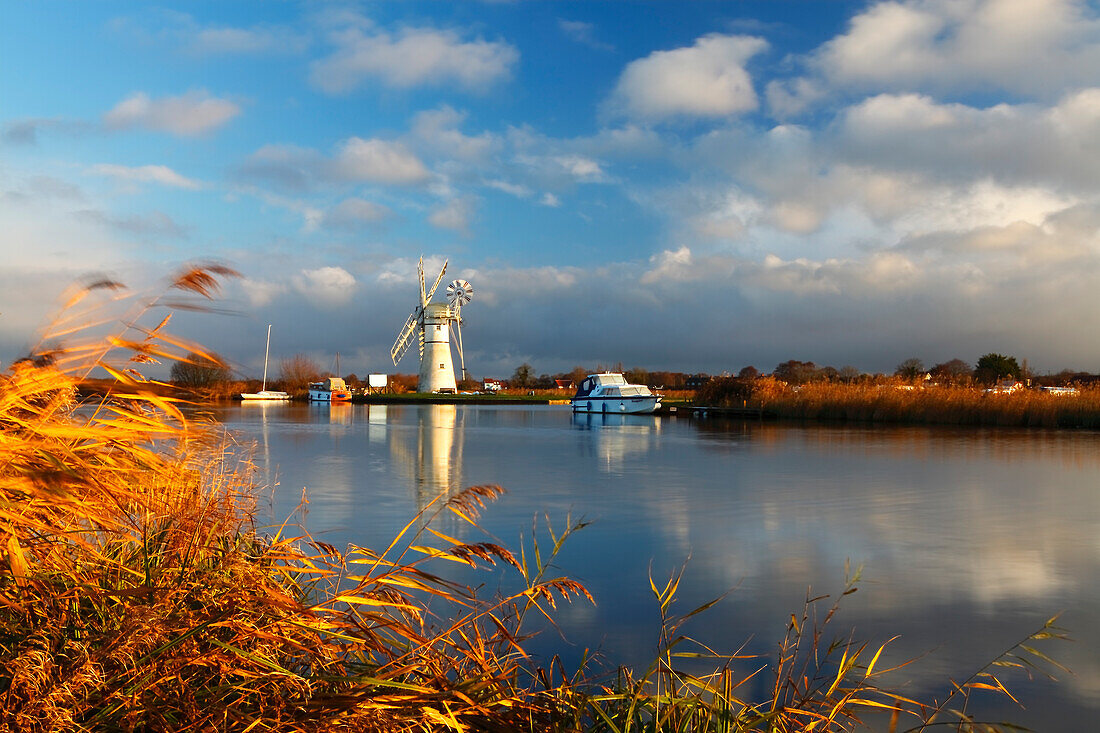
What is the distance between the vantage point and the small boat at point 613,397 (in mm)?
37094

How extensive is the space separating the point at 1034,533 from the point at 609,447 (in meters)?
11.0

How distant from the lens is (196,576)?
2582 millimetres

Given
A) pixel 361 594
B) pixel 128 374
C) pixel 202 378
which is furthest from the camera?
pixel 202 378

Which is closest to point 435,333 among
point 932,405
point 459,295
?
point 459,295

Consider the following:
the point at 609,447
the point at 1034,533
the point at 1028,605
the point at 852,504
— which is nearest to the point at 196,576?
the point at 1028,605

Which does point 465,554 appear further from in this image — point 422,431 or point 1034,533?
point 422,431

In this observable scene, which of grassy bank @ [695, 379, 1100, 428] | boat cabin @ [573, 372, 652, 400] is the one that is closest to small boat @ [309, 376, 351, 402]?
boat cabin @ [573, 372, 652, 400]

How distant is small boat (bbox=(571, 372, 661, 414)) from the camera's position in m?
37.1

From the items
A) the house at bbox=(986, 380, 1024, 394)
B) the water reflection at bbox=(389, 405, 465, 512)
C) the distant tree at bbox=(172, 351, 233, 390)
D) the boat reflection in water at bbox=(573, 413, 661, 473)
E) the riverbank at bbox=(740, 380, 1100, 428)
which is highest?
the distant tree at bbox=(172, 351, 233, 390)

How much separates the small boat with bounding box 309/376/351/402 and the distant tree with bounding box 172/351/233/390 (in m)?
61.6

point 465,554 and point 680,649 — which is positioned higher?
point 465,554

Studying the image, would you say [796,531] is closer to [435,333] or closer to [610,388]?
[610,388]

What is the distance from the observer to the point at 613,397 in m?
38.9

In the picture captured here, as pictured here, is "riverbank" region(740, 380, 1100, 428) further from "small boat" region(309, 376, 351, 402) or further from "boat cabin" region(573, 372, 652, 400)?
"small boat" region(309, 376, 351, 402)
